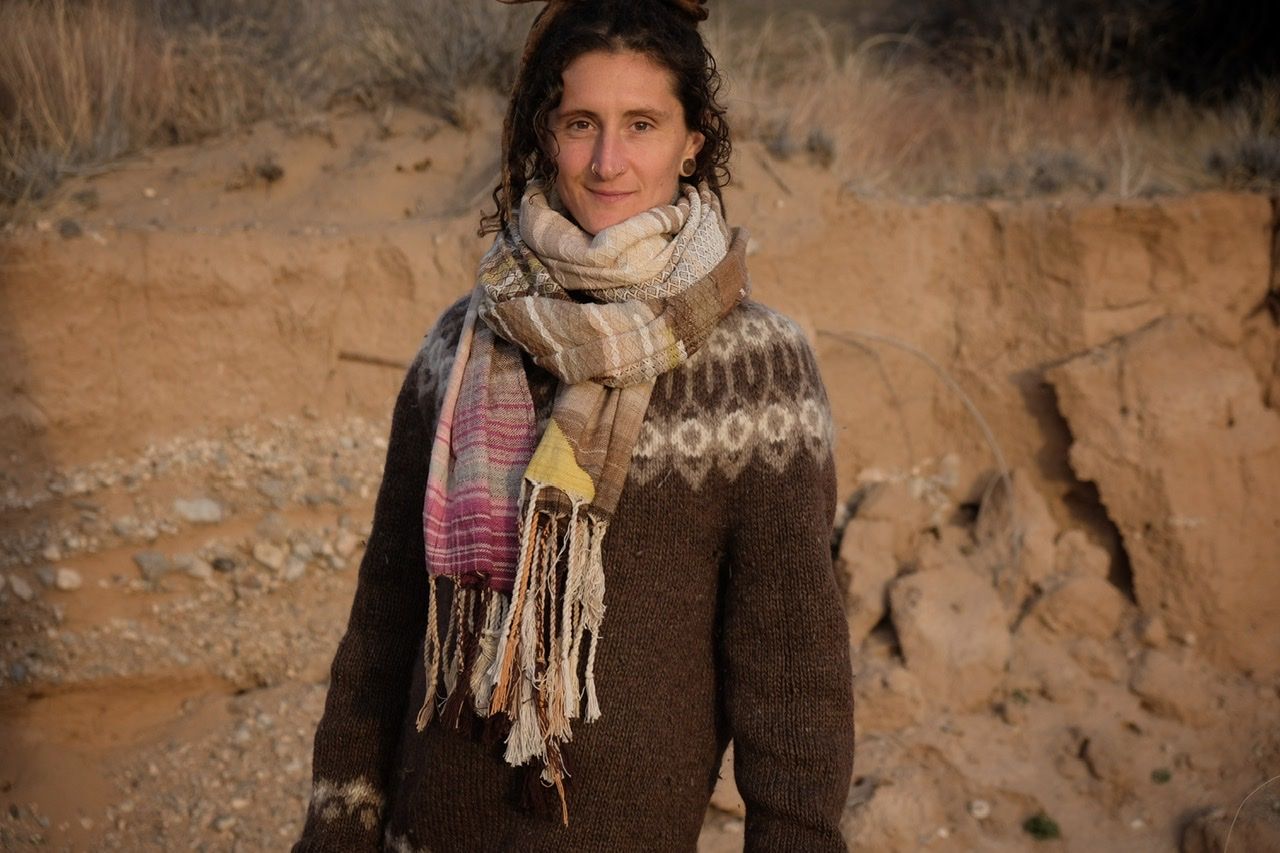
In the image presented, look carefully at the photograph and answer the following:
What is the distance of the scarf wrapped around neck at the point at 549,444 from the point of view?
174 centimetres

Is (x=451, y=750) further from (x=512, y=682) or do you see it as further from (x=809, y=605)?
(x=809, y=605)

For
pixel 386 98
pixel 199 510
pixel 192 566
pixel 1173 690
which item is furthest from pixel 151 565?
pixel 1173 690

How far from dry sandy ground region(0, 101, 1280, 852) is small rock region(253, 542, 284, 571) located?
0.5 inches

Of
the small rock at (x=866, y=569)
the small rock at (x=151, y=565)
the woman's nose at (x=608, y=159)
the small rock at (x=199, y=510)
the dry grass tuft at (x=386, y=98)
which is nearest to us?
the woman's nose at (x=608, y=159)

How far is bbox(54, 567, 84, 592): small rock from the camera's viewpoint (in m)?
4.18

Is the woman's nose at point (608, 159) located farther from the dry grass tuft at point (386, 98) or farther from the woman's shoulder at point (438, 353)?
the dry grass tuft at point (386, 98)

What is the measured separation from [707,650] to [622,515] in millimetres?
259

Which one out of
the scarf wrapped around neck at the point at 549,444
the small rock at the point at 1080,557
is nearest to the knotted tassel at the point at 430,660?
the scarf wrapped around neck at the point at 549,444

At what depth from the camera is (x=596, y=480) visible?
1736mm

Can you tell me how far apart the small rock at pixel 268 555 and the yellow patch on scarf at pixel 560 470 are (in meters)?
3.03

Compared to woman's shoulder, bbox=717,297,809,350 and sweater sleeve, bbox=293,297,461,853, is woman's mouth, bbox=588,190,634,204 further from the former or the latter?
sweater sleeve, bbox=293,297,461,853

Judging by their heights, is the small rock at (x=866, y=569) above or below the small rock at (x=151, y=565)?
above

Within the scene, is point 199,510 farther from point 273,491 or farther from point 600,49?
point 600,49

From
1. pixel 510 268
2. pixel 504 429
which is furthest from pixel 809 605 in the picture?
pixel 510 268
